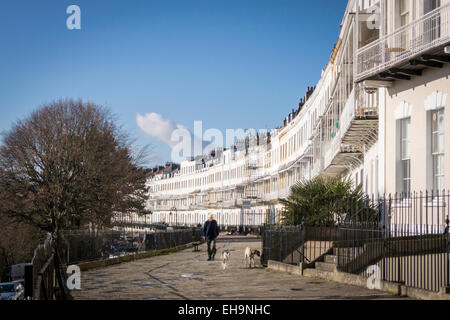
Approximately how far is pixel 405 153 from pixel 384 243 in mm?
4854

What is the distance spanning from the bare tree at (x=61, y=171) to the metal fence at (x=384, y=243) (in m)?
27.7

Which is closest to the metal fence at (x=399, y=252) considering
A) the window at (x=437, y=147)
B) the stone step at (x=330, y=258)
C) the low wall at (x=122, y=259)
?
the window at (x=437, y=147)

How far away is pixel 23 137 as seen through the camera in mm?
45562

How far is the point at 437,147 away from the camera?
15117 mm

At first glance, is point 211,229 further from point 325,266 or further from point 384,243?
point 384,243

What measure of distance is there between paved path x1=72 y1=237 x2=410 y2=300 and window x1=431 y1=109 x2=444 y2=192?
3.56m

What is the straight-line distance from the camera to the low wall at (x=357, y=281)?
10.1m

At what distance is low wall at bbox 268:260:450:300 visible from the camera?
1013cm

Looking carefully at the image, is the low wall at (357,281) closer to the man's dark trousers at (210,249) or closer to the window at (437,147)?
the window at (437,147)

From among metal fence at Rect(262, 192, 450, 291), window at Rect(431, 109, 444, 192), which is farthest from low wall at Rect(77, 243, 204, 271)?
window at Rect(431, 109, 444, 192)

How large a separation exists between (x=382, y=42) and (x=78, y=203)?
106 ft

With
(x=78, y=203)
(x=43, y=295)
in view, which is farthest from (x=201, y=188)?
(x=43, y=295)

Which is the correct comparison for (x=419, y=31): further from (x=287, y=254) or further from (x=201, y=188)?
(x=201, y=188)
